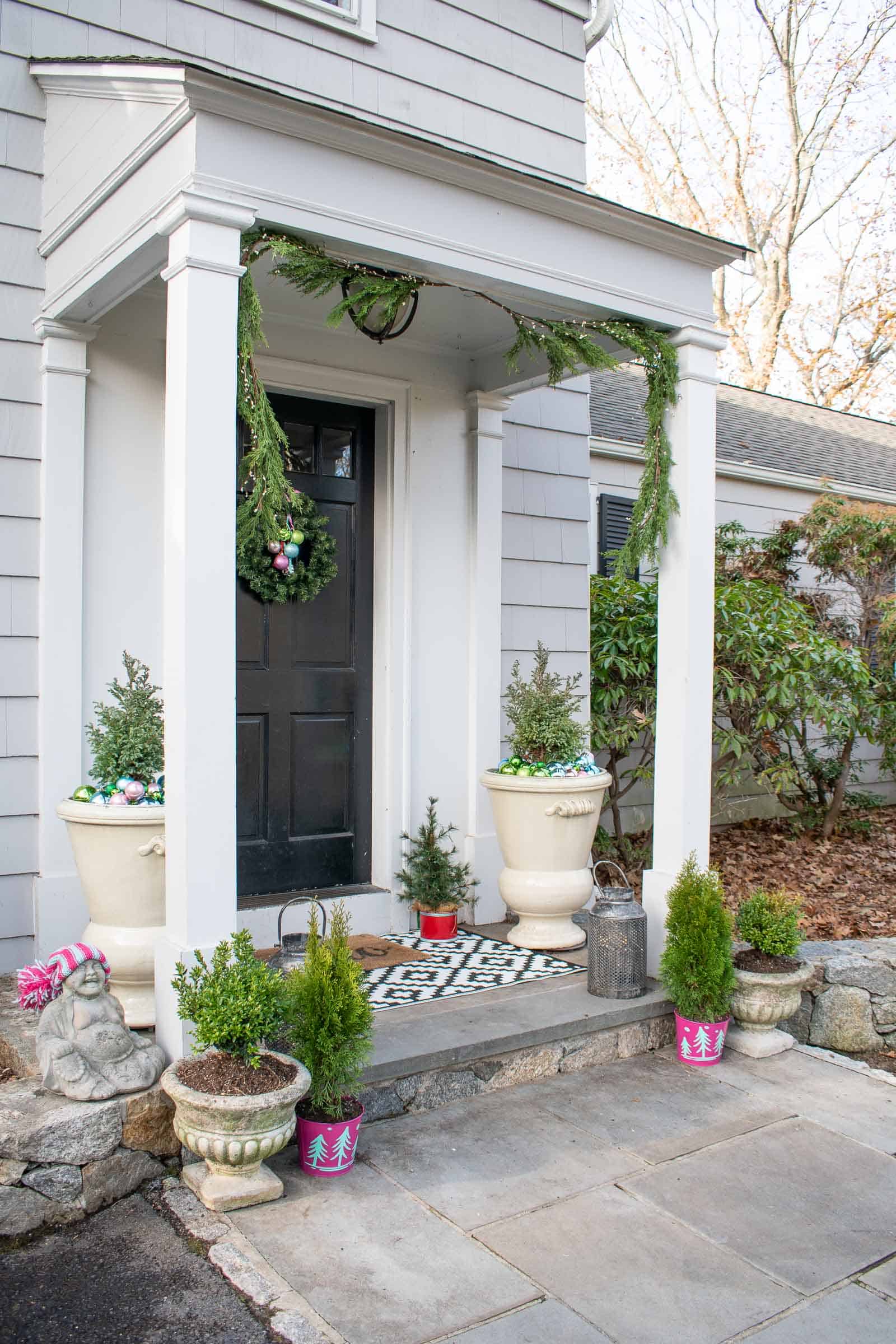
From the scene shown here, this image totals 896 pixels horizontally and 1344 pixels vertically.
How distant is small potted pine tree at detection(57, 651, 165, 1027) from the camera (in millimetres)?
3256

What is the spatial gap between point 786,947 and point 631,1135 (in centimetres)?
111

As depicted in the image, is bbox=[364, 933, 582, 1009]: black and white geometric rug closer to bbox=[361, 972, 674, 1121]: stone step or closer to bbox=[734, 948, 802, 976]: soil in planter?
bbox=[361, 972, 674, 1121]: stone step

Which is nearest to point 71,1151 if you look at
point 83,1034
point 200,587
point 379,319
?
point 83,1034

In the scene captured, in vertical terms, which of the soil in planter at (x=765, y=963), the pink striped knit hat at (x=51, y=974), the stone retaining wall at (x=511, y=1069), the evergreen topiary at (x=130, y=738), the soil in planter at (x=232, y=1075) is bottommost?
the stone retaining wall at (x=511, y=1069)

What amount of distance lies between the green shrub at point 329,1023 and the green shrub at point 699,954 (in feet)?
4.38

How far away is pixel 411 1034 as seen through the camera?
3.45 meters

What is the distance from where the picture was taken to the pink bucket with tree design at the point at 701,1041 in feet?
12.3

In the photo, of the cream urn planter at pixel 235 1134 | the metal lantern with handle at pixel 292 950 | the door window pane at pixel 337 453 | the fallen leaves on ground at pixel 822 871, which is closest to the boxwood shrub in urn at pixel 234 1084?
the cream urn planter at pixel 235 1134

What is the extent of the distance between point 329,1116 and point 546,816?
179 centimetres

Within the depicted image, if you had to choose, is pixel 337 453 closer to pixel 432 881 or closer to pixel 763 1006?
pixel 432 881

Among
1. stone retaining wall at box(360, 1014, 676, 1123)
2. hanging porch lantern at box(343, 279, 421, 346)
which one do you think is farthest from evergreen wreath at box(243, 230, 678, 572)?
stone retaining wall at box(360, 1014, 676, 1123)

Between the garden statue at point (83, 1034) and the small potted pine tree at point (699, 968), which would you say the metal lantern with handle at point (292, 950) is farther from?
the small potted pine tree at point (699, 968)

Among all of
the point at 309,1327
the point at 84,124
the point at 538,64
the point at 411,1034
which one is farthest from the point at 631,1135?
the point at 538,64

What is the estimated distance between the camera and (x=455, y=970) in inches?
166
